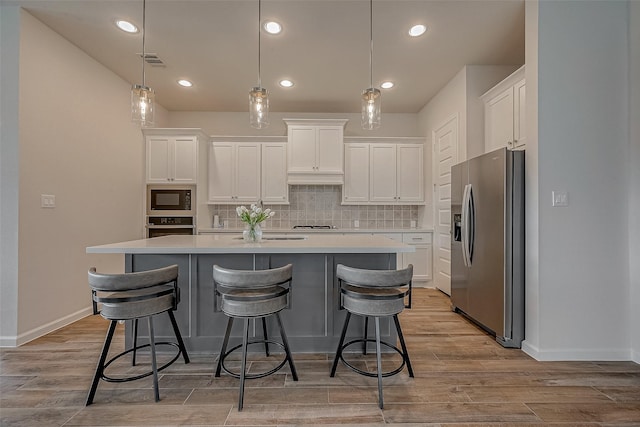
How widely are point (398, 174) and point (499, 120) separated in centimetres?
187

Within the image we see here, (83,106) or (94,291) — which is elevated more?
(83,106)

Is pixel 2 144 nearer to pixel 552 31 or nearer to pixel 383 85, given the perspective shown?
pixel 383 85

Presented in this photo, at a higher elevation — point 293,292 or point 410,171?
point 410,171

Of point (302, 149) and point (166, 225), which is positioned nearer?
point (166, 225)

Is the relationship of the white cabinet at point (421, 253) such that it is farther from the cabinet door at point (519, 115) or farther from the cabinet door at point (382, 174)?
the cabinet door at point (519, 115)

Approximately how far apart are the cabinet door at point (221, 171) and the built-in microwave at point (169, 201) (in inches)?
15.1

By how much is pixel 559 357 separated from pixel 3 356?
4362mm

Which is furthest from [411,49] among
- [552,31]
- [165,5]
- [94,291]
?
[94,291]

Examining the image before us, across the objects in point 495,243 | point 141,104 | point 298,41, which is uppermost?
point 298,41

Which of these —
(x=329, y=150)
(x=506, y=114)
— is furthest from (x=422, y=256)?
(x=506, y=114)

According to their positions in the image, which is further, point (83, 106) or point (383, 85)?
point (383, 85)

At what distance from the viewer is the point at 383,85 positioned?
420 cm

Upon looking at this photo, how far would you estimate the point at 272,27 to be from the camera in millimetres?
2957

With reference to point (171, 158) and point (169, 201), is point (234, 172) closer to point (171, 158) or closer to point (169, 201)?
point (171, 158)
